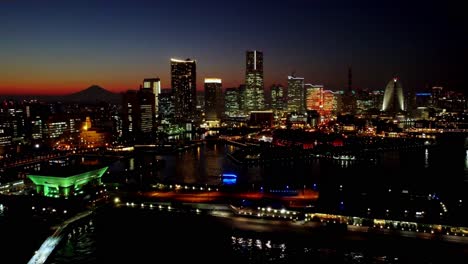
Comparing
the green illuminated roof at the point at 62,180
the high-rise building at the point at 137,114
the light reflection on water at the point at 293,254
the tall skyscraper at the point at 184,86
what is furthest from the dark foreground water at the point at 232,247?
the tall skyscraper at the point at 184,86

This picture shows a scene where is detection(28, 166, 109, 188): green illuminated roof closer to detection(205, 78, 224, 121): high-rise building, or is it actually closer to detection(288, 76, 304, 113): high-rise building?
detection(205, 78, 224, 121): high-rise building

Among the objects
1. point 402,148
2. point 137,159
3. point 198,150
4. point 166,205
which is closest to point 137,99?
point 198,150

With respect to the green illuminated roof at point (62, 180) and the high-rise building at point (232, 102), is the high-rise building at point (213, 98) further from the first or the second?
the green illuminated roof at point (62, 180)

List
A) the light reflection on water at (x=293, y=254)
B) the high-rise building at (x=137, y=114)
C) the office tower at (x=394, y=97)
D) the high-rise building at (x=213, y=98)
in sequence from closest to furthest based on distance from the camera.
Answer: the light reflection on water at (x=293, y=254)
the high-rise building at (x=137, y=114)
the office tower at (x=394, y=97)
the high-rise building at (x=213, y=98)

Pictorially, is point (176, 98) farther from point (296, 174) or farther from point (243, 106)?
point (296, 174)

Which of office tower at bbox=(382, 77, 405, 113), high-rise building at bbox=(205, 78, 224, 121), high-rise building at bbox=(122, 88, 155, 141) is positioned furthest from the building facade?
high-rise building at bbox=(122, 88, 155, 141)
